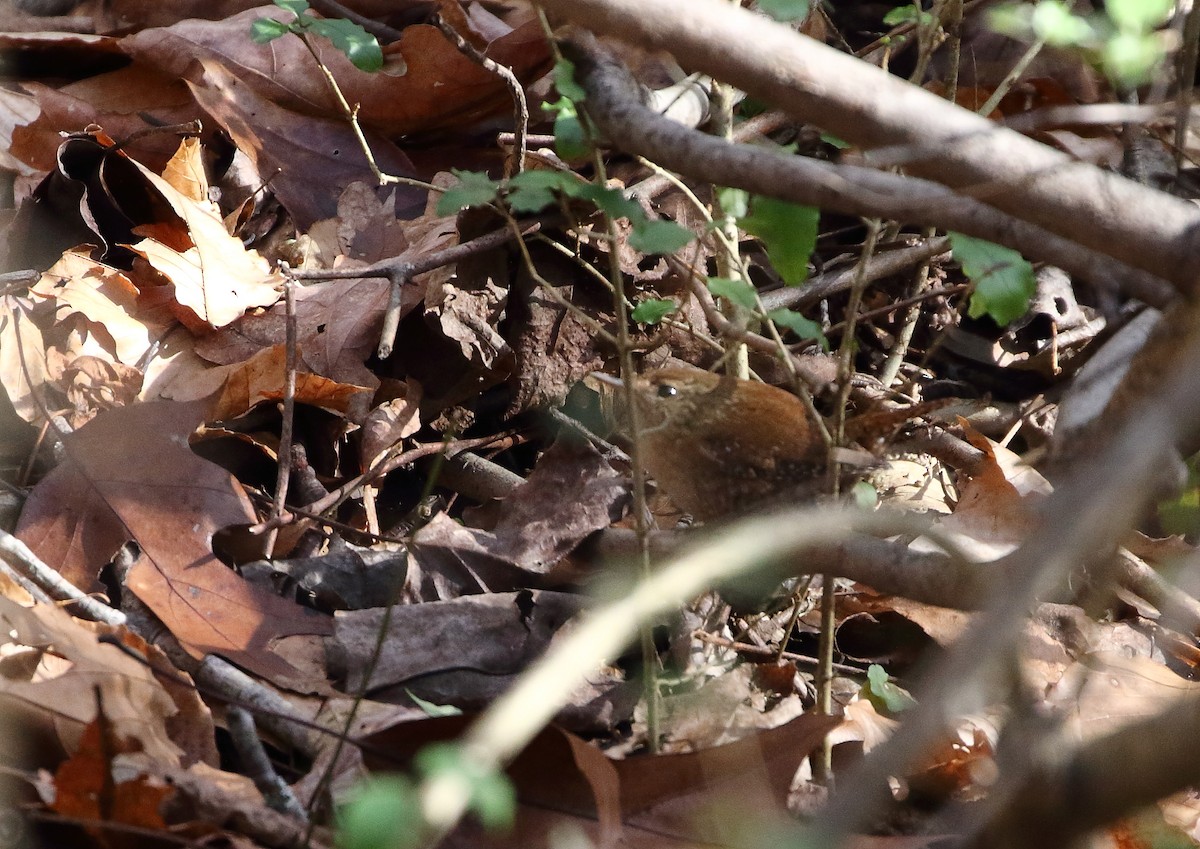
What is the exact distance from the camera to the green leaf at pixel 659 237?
1.83m

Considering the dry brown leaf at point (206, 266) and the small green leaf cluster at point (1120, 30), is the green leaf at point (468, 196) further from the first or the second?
the dry brown leaf at point (206, 266)

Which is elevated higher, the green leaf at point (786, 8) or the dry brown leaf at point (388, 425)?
the green leaf at point (786, 8)

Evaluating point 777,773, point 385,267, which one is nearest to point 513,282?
point 385,267

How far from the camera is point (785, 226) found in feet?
6.18

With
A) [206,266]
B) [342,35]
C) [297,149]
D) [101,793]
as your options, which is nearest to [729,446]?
[342,35]

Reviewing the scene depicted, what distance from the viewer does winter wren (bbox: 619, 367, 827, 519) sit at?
2.59 m

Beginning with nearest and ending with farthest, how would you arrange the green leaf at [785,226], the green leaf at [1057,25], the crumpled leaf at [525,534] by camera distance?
the green leaf at [1057,25] < the green leaf at [785,226] < the crumpled leaf at [525,534]

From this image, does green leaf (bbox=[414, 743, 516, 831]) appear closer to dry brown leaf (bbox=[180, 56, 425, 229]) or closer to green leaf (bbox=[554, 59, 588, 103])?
green leaf (bbox=[554, 59, 588, 103])

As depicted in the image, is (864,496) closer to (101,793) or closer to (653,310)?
(653,310)

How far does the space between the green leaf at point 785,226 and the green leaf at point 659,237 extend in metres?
0.12

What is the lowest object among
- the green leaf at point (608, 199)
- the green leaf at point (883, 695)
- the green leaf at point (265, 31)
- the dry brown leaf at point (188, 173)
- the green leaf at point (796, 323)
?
the green leaf at point (883, 695)

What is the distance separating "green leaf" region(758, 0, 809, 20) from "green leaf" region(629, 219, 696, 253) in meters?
0.41

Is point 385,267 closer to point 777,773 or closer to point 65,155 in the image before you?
point 65,155

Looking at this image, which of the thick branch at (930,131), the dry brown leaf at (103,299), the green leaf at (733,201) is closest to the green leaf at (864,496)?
the green leaf at (733,201)
